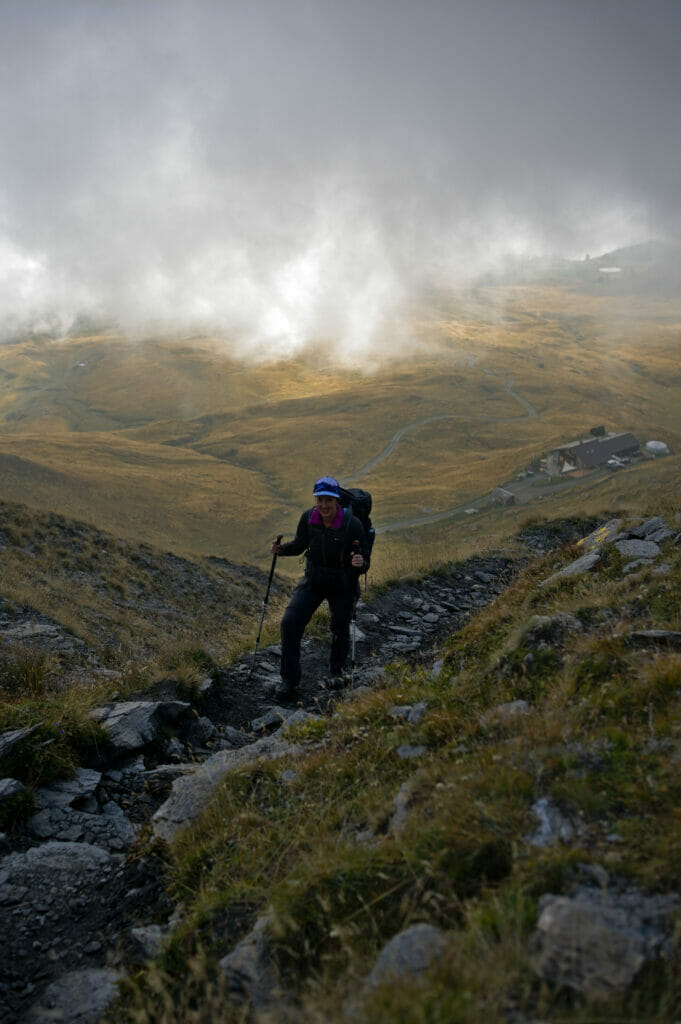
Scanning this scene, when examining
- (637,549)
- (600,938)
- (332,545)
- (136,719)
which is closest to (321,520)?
(332,545)

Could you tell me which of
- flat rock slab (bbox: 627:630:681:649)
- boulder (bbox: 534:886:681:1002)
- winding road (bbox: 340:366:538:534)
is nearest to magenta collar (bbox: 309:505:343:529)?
flat rock slab (bbox: 627:630:681:649)

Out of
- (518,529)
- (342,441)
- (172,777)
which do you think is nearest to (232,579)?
(518,529)

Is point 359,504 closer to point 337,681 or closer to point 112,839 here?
point 337,681

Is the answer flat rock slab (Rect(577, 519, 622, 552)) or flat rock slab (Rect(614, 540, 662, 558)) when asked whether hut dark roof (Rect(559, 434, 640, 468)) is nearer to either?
flat rock slab (Rect(577, 519, 622, 552))

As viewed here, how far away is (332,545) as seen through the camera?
867 centimetres

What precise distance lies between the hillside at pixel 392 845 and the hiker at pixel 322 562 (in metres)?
1.38

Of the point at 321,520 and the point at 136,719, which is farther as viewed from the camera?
the point at 321,520

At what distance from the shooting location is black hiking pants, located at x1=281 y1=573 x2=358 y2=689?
8.70m

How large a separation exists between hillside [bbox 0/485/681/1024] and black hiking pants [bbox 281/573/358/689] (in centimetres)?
131

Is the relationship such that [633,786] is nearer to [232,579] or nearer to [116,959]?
[116,959]

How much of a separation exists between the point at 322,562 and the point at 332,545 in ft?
0.96

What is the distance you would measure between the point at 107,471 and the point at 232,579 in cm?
8642

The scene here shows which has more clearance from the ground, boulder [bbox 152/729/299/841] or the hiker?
the hiker

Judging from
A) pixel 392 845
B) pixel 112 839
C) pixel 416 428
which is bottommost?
pixel 112 839
